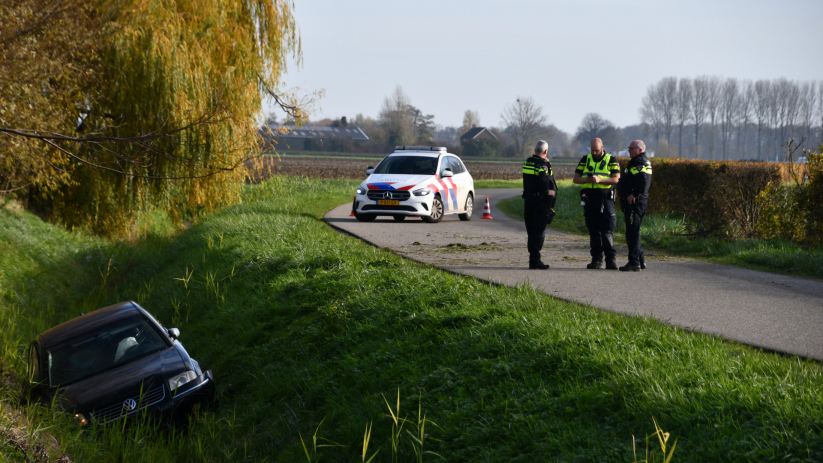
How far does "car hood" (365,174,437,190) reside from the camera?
54.2ft

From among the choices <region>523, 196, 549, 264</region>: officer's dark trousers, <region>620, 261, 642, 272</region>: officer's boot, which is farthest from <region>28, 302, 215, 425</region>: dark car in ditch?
<region>620, 261, 642, 272</region>: officer's boot

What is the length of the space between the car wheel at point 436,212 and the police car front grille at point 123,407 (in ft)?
34.6

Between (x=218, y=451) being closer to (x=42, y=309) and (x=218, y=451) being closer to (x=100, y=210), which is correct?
(x=42, y=309)

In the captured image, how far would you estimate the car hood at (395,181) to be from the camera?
54.2 ft

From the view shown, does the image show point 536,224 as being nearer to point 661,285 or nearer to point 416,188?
point 661,285

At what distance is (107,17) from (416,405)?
12.3m

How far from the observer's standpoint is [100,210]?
15.7m

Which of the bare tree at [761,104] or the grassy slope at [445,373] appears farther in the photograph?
Result: the bare tree at [761,104]

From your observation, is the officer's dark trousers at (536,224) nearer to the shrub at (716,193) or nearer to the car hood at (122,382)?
the shrub at (716,193)

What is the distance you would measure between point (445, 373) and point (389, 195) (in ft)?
36.1

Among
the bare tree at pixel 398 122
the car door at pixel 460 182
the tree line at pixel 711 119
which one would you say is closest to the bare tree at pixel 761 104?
the tree line at pixel 711 119

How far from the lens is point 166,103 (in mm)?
15070

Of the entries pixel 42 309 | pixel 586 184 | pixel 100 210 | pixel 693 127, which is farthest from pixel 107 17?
pixel 693 127

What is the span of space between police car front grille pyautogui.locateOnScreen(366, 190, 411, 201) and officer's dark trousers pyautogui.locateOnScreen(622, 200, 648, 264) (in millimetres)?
7206
